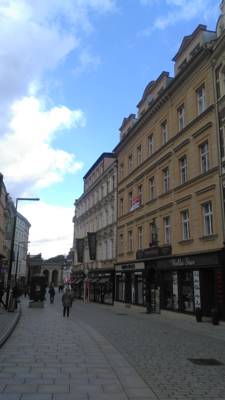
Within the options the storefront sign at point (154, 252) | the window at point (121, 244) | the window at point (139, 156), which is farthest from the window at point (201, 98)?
the window at point (121, 244)

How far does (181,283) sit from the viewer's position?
2552 cm

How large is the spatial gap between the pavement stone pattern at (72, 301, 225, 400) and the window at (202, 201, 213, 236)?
15.1 feet

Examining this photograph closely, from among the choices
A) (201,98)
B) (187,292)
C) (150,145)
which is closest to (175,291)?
(187,292)

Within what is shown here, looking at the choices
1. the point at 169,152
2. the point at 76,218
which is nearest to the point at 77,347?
the point at 169,152

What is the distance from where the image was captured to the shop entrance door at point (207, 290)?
22.7m

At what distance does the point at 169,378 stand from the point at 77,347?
181 inches

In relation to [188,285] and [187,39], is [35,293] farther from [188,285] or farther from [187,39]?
[187,39]

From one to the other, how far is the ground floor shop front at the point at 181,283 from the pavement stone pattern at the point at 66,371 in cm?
885

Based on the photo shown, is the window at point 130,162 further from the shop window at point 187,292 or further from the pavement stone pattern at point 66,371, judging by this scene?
the pavement stone pattern at point 66,371

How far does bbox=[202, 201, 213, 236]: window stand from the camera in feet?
74.7

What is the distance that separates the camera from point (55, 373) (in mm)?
8938

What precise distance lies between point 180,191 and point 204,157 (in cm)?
320

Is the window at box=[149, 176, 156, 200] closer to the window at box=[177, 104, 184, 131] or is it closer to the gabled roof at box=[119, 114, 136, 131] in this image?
the window at box=[177, 104, 184, 131]

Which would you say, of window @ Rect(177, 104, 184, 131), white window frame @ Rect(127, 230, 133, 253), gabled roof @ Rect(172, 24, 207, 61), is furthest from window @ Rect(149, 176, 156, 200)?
gabled roof @ Rect(172, 24, 207, 61)
